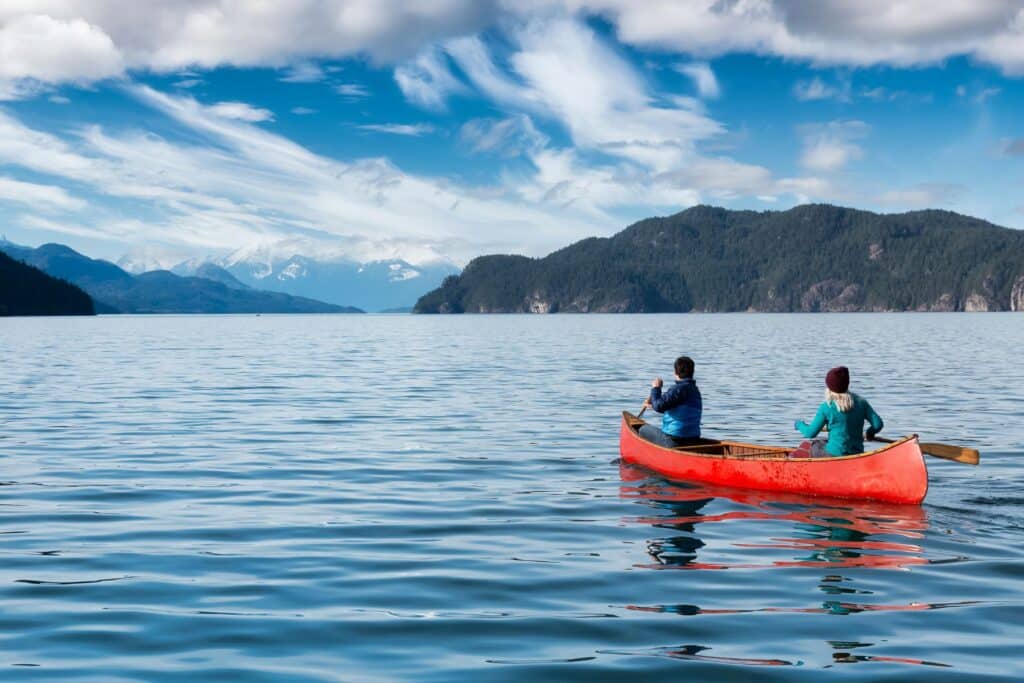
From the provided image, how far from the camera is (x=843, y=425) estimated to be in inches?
685

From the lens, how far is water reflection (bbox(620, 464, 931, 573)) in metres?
13.1

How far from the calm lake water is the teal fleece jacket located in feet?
3.94

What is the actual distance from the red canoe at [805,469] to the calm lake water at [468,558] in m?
0.37

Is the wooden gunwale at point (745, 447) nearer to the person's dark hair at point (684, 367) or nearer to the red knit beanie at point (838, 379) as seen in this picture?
the red knit beanie at point (838, 379)

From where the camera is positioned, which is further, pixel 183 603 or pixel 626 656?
pixel 183 603

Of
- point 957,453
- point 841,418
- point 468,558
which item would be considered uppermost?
point 841,418

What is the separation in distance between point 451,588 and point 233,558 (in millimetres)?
3407

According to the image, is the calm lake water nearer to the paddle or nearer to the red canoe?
the red canoe

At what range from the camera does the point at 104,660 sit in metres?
9.03

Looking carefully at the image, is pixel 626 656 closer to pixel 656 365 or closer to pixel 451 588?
pixel 451 588

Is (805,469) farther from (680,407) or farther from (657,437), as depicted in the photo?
(657,437)

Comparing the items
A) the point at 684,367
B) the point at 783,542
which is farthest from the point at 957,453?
the point at 684,367

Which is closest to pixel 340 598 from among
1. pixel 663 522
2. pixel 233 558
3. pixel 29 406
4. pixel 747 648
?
pixel 233 558

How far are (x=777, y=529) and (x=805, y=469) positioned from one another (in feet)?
8.51
